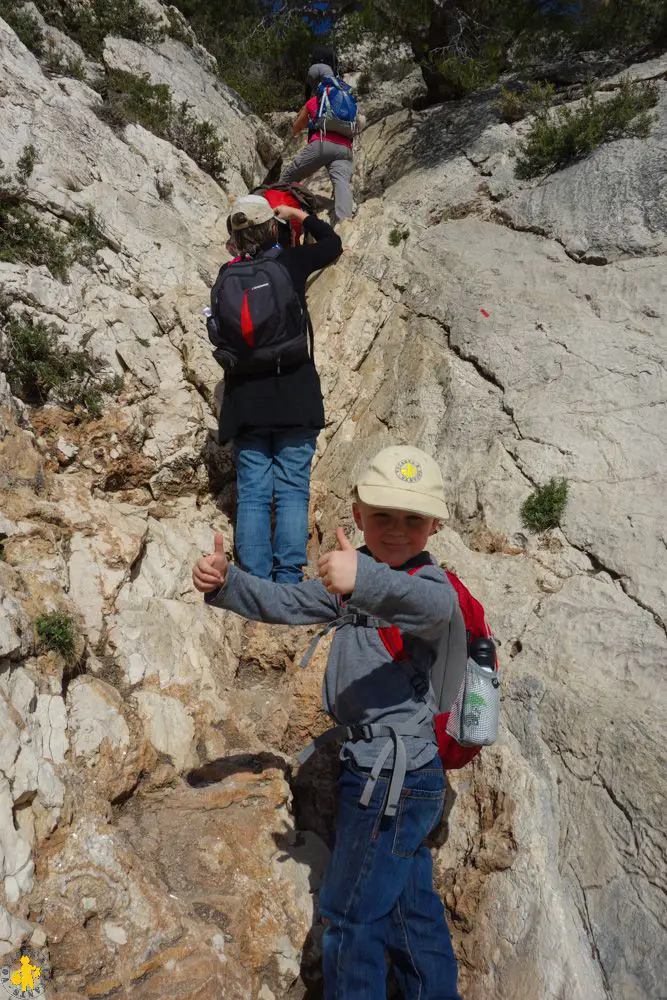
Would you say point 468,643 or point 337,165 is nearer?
point 468,643

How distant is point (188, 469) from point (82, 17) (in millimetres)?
8485

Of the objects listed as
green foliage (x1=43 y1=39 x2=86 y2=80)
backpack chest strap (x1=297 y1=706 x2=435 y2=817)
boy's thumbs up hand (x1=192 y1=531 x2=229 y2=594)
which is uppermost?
green foliage (x1=43 y1=39 x2=86 y2=80)

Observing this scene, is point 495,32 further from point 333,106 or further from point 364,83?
point 333,106

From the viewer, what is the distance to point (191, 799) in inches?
157

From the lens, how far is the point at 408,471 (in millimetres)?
3012

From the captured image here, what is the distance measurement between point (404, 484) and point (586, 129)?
6.91 meters

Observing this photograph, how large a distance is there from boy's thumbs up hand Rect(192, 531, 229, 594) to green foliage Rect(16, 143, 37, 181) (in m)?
6.62

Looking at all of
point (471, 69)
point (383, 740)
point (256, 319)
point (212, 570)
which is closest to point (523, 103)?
point (471, 69)

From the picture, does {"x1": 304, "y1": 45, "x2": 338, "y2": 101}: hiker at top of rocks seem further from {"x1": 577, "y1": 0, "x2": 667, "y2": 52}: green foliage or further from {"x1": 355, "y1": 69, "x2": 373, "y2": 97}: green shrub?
{"x1": 577, "y1": 0, "x2": 667, "y2": 52}: green foliage

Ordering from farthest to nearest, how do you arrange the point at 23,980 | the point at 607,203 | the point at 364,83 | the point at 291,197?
1. the point at 364,83
2. the point at 291,197
3. the point at 607,203
4. the point at 23,980

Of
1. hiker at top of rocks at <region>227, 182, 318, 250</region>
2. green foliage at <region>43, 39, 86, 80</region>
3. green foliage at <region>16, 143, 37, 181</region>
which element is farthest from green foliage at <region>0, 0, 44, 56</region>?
hiker at top of rocks at <region>227, 182, 318, 250</region>

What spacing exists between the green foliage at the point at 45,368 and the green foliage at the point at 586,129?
5958 millimetres

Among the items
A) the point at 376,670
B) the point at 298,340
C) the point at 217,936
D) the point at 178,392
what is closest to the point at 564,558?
the point at 376,670

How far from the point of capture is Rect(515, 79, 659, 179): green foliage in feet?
25.2
